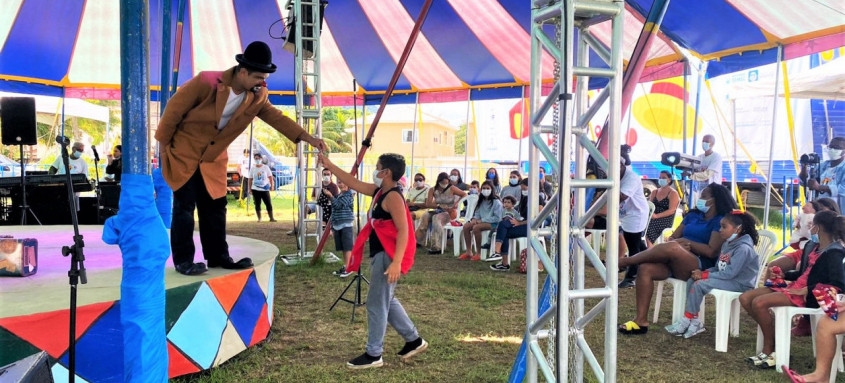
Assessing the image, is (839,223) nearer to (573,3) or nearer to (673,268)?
(673,268)

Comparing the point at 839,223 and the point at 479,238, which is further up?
the point at 839,223

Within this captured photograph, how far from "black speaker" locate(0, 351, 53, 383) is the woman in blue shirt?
13.3 feet

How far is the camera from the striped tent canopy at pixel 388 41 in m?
7.43

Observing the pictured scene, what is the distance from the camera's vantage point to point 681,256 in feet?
15.4

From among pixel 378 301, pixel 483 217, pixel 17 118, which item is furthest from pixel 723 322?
pixel 17 118

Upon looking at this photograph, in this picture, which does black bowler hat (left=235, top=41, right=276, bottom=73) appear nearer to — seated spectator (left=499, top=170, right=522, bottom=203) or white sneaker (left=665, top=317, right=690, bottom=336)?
white sneaker (left=665, top=317, right=690, bottom=336)

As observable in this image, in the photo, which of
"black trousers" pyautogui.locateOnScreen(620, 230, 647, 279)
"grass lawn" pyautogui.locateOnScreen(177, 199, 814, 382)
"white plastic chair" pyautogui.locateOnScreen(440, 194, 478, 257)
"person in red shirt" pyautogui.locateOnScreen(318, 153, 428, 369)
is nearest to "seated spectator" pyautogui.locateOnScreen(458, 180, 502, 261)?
"white plastic chair" pyautogui.locateOnScreen(440, 194, 478, 257)

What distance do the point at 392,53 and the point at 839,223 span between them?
883 cm

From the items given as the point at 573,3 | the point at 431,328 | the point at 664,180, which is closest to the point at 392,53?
the point at 664,180

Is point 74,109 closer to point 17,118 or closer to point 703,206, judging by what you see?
point 17,118

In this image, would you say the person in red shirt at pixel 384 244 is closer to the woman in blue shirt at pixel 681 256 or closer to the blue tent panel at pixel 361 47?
the woman in blue shirt at pixel 681 256

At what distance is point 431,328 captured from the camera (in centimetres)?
475

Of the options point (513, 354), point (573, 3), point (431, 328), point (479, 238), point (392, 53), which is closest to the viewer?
point (573, 3)

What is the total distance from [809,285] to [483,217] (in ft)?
16.5
